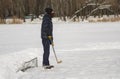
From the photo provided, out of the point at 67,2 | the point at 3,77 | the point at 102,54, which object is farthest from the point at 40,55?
the point at 67,2

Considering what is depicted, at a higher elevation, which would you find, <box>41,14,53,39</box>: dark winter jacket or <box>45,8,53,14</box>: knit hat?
<box>45,8,53,14</box>: knit hat

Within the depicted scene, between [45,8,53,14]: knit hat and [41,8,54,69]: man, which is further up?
[45,8,53,14]: knit hat

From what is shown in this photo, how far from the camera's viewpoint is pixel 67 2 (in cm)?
4691

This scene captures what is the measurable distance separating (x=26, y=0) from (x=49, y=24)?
1610 inches

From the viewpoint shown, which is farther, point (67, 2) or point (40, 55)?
point (67, 2)

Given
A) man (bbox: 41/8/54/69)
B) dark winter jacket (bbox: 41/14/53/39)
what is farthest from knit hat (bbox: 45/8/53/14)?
dark winter jacket (bbox: 41/14/53/39)

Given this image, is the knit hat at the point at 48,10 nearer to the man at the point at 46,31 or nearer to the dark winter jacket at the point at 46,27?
the man at the point at 46,31

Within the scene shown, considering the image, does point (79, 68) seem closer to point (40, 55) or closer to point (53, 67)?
point (53, 67)

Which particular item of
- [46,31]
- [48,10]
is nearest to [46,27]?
[46,31]

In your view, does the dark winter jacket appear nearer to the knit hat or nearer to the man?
the man

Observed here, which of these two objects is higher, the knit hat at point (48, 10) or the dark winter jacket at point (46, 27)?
the knit hat at point (48, 10)

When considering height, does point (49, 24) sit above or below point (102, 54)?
above

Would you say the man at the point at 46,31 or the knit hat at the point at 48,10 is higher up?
the knit hat at the point at 48,10

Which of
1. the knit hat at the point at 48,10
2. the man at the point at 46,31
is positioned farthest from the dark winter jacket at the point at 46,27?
the knit hat at the point at 48,10
